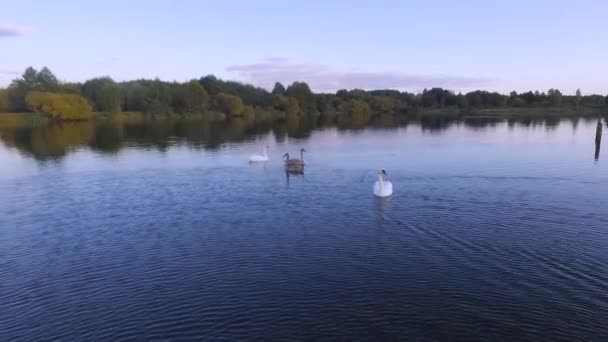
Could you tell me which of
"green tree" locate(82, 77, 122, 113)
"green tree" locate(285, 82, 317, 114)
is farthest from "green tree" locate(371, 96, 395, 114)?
"green tree" locate(82, 77, 122, 113)

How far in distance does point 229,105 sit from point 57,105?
1900 inches

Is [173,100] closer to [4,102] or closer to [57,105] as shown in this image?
[57,105]

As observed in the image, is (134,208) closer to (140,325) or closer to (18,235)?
(18,235)

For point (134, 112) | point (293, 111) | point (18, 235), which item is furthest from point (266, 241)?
point (293, 111)

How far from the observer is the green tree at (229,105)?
145 m

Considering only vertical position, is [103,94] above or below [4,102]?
above

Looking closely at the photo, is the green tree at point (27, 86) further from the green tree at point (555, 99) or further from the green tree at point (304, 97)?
the green tree at point (555, 99)

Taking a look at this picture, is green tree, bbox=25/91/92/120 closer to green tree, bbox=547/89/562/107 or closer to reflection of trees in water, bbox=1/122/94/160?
reflection of trees in water, bbox=1/122/94/160

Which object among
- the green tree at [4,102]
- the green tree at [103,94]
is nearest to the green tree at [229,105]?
the green tree at [103,94]

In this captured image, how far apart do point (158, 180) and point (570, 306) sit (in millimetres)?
29499

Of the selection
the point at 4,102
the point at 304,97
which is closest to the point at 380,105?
the point at 304,97

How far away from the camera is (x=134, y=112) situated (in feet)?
458

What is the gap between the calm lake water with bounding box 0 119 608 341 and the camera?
45.6 feet

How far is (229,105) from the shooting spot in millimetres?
145375
